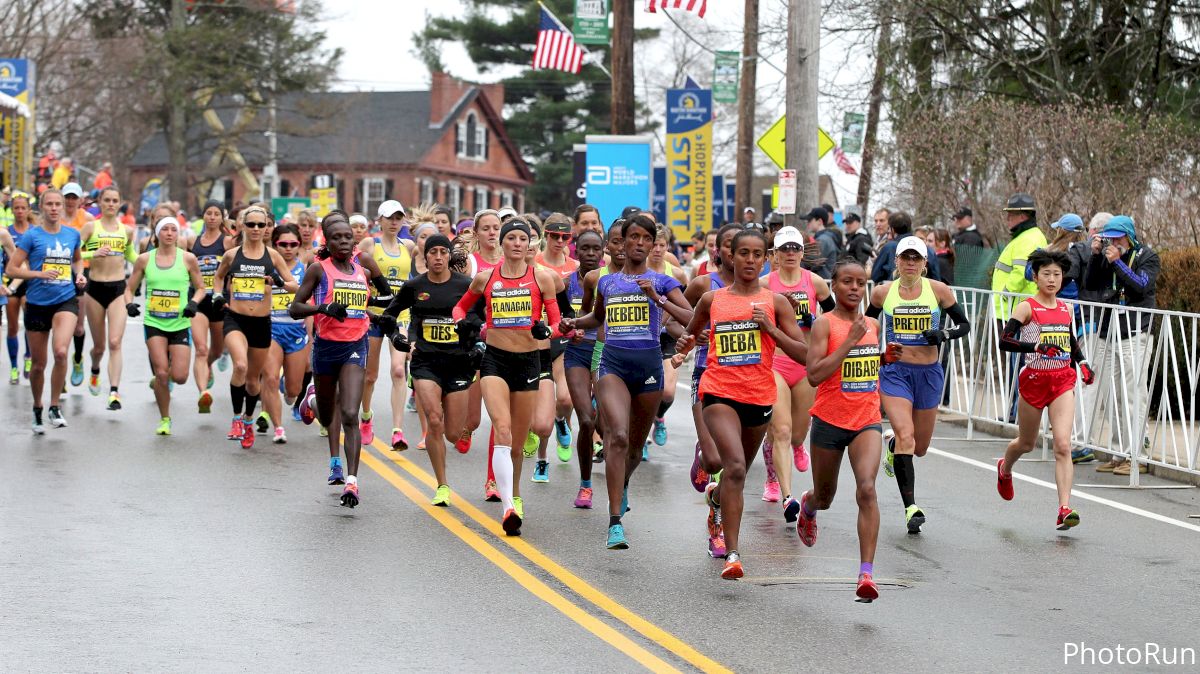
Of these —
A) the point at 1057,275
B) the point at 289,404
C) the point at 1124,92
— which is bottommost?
the point at 289,404

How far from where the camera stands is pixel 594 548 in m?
10.1

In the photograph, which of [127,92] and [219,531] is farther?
[127,92]

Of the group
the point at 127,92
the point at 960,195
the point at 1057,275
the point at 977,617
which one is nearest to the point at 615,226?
the point at 1057,275

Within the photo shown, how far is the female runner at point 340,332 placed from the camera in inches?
464

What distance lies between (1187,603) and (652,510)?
393cm

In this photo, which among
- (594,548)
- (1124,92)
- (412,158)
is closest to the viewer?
(594,548)

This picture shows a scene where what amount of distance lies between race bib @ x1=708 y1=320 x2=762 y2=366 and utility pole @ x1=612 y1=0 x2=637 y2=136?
22.0 m

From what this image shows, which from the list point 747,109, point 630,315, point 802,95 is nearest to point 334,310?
point 630,315

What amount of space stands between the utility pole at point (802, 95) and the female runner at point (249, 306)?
8.70m

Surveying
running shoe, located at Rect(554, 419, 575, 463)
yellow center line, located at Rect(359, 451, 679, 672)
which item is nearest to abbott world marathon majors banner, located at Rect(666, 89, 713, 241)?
running shoe, located at Rect(554, 419, 575, 463)

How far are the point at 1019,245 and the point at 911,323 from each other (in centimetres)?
456

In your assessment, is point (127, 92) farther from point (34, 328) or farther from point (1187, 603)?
point (1187, 603)

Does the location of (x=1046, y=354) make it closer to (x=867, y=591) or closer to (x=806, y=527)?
(x=806, y=527)

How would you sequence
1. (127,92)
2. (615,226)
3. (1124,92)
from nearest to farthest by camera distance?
1. (615,226)
2. (1124,92)
3. (127,92)
